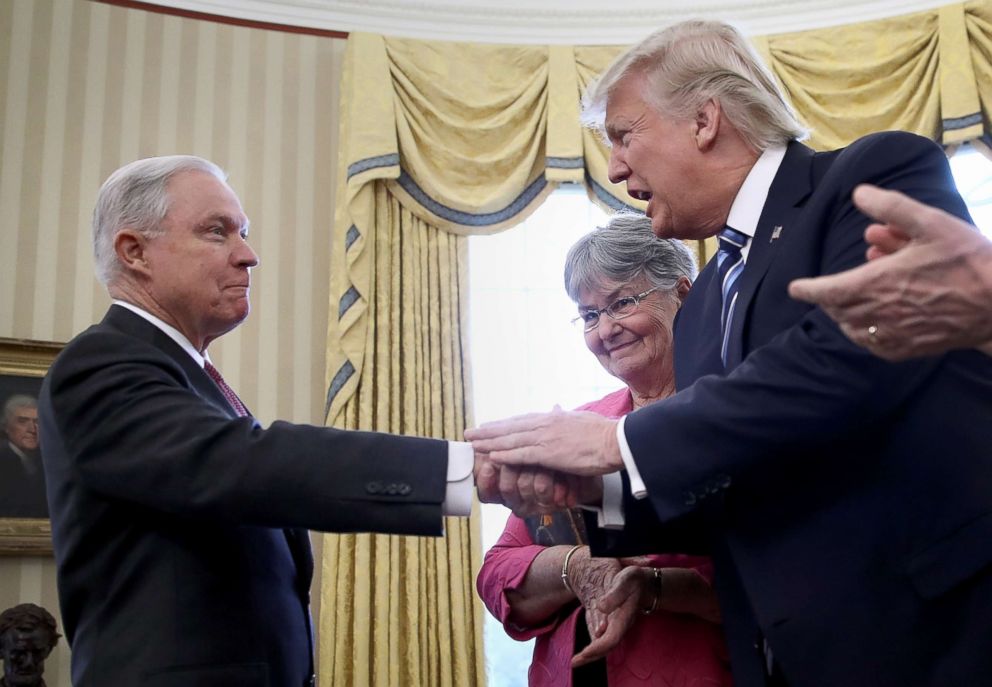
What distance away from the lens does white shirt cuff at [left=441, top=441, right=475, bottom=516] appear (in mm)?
2012

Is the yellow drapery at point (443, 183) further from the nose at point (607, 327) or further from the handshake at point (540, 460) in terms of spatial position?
the handshake at point (540, 460)

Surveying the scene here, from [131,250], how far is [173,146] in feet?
11.6

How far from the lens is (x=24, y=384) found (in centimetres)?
505

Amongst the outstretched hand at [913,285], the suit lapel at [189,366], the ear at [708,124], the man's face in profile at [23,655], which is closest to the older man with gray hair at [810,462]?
the ear at [708,124]

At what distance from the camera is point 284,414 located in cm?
554

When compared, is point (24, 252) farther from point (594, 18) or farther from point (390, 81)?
point (594, 18)

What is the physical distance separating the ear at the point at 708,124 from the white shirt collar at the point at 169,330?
1151mm

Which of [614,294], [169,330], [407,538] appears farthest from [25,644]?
[614,294]

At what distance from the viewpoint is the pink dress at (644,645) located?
2.27 m

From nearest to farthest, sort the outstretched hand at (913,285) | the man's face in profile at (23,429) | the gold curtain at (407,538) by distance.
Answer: the outstretched hand at (913,285)
the man's face in profile at (23,429)
the gold curtain at (407,538)

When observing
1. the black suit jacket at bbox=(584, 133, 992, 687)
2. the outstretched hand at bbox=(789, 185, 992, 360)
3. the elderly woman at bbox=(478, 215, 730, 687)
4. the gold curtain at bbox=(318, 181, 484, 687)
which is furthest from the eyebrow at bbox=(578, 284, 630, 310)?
the gold curtain at bbox=(318, 181, 484, 687)

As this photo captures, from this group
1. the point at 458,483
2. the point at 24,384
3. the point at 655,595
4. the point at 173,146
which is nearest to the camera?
the point at 458,483

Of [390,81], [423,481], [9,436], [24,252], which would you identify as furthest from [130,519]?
[390,81]

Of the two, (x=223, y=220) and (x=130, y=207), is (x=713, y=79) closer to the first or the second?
(x=223, y=220)
